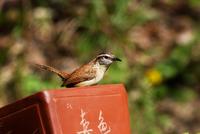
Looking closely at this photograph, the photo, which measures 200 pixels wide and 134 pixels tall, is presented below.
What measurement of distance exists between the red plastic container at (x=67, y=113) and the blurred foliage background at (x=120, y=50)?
3571 mm

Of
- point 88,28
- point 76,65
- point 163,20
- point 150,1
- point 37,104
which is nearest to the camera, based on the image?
point 37,104

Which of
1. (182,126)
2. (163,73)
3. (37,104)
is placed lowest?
(182,126)

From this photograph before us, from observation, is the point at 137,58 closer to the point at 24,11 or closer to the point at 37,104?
the point at 24,11

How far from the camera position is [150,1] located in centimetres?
1109

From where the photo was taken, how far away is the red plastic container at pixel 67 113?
4793 mm

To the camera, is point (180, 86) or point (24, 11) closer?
point (24, 11)

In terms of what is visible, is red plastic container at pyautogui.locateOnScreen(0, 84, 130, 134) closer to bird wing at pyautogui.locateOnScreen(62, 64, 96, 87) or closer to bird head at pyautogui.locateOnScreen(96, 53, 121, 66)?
bird wing at pyautogui.locateOnScreen(62, 64, 96, 87)

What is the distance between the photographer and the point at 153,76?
31.5ft

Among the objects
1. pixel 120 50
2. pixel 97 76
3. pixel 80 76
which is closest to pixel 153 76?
pixel 120 50

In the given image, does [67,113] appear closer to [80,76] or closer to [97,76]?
[80,76]

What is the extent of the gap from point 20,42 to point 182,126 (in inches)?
86.2

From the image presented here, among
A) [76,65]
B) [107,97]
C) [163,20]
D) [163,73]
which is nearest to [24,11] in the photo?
[76,65]

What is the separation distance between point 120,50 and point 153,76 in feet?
1.56

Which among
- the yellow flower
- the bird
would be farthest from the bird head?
the yellow flower
